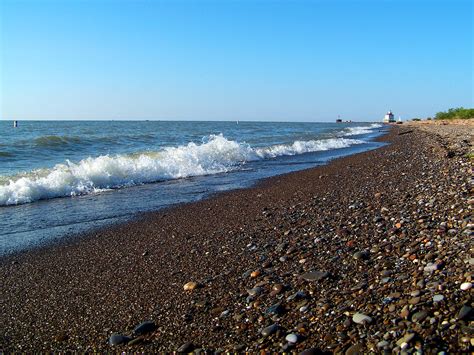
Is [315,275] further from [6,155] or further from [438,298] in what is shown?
[6,155]

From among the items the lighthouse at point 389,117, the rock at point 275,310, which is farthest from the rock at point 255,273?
the lighthouse at point 389,117

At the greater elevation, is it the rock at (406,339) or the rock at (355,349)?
the rock at (406,339)

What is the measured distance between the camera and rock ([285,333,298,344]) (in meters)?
2.76

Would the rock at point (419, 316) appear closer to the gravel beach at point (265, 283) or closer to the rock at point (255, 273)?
the gravel beach at point (265, 283)

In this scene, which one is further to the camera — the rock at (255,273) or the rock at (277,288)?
the rock at (255,273)

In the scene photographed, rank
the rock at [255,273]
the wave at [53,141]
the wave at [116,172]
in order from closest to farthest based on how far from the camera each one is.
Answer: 1. the rock at [255,273]
2. the wave at [116,172]
3. the wave at [53,141]

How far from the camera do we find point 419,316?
2.61 m

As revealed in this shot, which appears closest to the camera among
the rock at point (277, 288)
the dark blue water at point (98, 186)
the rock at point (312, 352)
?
the rock at point (312, 352)

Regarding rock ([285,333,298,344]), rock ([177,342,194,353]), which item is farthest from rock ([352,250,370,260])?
rock ([177,342,194,353])

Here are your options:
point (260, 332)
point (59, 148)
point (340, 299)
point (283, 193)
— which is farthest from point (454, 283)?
point (59, 148)

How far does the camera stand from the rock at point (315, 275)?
3688mm

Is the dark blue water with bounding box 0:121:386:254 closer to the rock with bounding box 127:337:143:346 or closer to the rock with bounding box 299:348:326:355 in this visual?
the rock with bounding box 127:337:143:346

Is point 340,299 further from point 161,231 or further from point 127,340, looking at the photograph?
point 161,231

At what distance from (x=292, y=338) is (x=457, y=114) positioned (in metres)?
62.6
